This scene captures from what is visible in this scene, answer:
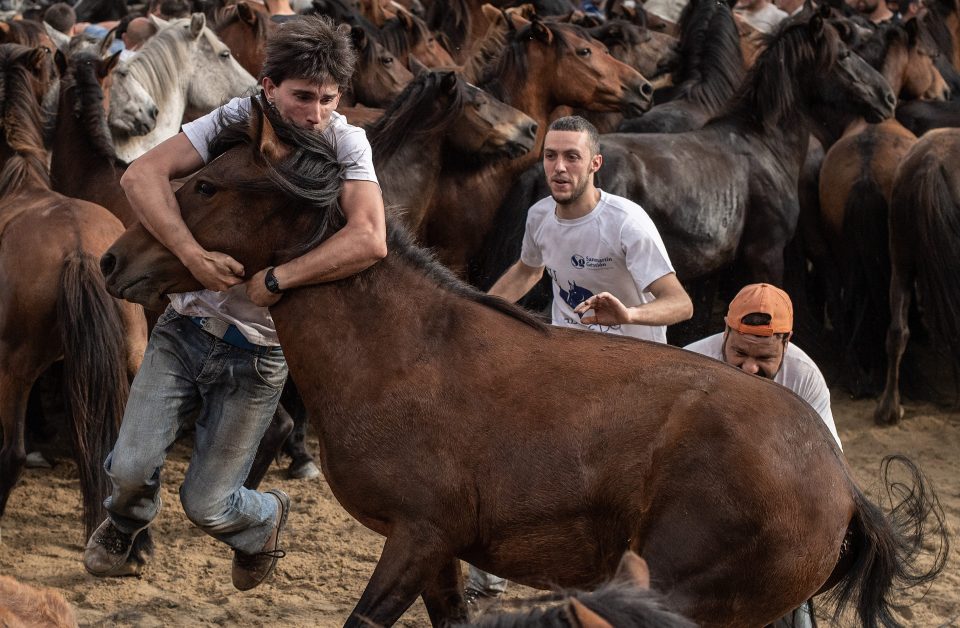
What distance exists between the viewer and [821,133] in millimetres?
9180

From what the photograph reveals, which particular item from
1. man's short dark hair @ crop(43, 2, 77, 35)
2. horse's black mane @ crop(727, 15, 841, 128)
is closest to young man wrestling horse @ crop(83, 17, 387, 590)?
horse's black mane @ crop(727, 15, 841, 128)

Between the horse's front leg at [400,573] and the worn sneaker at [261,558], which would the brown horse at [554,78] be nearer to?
the worn sneaker at [261,558]

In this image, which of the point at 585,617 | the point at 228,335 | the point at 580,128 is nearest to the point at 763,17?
the point at 580,128

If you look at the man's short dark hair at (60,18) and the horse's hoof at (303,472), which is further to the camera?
the man's short dark hair at (60,18)

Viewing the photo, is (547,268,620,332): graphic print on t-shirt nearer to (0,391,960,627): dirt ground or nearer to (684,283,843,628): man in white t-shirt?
(684,283,843,628): man in white t-shirt

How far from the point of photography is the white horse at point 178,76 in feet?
27.3

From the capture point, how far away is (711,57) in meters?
9.99

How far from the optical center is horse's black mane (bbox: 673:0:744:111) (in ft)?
32.7

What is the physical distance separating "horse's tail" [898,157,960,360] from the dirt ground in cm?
112

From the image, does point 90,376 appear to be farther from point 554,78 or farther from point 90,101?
point 554,78

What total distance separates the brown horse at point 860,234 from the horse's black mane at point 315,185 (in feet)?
18.9

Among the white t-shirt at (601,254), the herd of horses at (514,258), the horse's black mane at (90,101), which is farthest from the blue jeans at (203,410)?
the horse's black mane at (90,101)

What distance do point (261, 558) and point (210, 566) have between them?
128cm

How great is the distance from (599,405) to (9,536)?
385 cm
